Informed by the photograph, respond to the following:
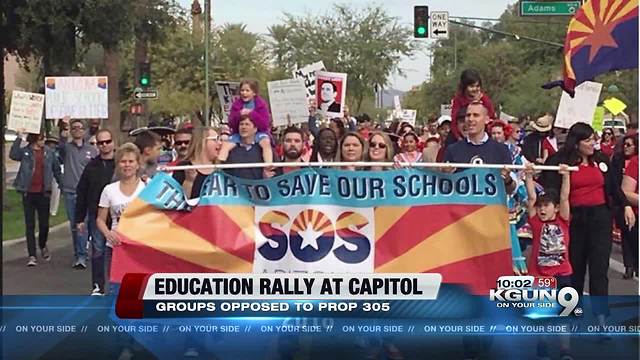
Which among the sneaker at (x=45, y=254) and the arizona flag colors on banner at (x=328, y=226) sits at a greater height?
the arizona flag colors on banner at (x=328, y=226)

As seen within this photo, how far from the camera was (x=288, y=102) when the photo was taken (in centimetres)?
1370

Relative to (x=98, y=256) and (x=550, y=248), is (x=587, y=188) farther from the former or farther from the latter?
(x=98, y=256)

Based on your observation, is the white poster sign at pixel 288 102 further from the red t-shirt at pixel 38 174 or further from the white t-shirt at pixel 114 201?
the white t-shirt at pixel 114 201

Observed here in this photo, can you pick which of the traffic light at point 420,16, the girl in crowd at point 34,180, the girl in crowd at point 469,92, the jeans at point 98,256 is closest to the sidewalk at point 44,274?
the girl in crowd at point 34,180

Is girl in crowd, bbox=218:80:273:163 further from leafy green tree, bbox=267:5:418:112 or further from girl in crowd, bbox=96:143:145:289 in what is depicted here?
leafy green tree, bbox=267:5:418:112

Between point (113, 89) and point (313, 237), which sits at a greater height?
point (113, 89)

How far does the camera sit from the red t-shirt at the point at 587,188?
25.0 ft

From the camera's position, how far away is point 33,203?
479 inches

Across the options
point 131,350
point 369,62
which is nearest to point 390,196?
point 131,350

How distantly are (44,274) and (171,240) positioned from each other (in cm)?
685

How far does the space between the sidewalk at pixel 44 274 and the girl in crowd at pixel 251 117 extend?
95.6 inches

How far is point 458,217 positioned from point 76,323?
1.95 m

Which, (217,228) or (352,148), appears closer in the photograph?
(217,228)

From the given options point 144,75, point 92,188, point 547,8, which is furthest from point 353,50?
point 92,188
